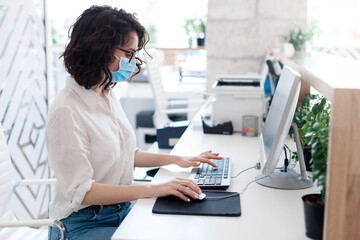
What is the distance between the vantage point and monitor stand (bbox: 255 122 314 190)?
155cm

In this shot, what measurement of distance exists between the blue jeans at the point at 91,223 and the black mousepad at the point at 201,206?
0.21 metres

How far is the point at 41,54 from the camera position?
9.65 feet

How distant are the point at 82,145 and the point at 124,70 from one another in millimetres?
327

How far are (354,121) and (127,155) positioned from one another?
854mm

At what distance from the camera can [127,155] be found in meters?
1.66

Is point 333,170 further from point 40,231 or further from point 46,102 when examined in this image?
point 46,102

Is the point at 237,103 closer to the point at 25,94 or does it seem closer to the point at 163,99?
the point at 25,94

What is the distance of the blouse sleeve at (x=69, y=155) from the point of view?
55.7 inches

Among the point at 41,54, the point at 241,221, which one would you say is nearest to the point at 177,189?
the point at 241,221

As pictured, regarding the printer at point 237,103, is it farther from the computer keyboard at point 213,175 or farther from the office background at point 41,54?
the office background at point 41,54

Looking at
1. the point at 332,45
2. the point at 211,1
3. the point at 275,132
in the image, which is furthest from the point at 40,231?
the point at 332,45

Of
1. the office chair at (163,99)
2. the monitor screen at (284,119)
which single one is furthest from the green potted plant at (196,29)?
the monitor screen at (284,119)

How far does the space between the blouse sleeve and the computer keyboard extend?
386 millimetres

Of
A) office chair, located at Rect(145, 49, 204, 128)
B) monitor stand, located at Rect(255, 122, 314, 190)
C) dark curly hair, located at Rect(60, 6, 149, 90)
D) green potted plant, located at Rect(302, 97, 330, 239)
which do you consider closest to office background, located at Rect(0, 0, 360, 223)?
office chair, located at Rect(145, 49, 204, 128)
